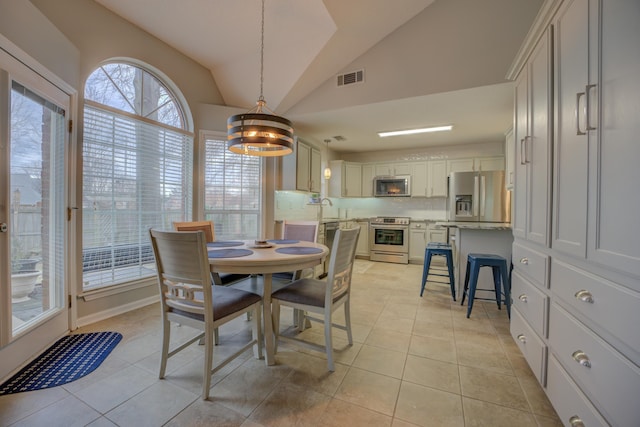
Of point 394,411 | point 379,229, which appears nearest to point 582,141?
point 394,411

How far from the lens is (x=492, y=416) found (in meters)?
1.40

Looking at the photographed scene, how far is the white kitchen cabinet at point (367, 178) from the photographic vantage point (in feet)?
19.1

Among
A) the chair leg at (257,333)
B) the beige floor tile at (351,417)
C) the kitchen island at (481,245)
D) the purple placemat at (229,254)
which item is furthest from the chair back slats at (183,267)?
the kitchen island at (481,245)

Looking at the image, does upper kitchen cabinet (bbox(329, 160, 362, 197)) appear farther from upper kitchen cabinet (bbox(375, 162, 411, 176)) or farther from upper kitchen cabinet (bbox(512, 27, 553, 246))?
upper kitchen cabinet (bbox(512, 27, 553, 246))

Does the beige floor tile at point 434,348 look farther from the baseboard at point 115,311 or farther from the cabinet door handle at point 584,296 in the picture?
the baseboard at point 115,311

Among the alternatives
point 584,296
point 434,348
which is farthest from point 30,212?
point 584,296

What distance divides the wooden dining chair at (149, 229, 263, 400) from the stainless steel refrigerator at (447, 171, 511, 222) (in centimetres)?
396

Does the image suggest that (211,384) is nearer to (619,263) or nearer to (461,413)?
(461,413)

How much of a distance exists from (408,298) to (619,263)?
2.48 metres

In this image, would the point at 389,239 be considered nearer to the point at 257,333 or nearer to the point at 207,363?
the point at 257,333

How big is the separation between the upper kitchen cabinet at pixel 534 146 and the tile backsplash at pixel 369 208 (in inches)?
126

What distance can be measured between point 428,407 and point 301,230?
196 centimetres

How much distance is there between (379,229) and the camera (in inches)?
217

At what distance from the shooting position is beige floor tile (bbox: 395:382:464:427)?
1.36 metres
